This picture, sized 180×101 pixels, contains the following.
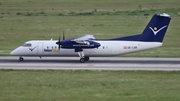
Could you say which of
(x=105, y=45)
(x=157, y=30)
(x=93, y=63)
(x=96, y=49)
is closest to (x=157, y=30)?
(x=157, y=30)

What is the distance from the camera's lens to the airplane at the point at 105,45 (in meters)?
44.6

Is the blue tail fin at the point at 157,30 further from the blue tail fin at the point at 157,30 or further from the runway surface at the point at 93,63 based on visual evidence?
the runway surface at the point at 93,63

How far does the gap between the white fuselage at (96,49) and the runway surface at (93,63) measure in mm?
884

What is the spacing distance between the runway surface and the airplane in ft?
3.11

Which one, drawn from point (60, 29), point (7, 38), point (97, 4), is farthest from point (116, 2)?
point (7, 38)

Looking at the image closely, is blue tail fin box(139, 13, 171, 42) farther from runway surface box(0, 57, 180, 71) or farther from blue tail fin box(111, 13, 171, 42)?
runway surface box(0, 57, 180, 71)

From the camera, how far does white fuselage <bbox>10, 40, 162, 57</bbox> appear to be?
44594 millimetres

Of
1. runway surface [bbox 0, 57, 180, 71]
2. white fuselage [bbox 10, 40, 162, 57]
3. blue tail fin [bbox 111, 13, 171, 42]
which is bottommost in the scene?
runway surface [bbox 0, 57, 180, 71]

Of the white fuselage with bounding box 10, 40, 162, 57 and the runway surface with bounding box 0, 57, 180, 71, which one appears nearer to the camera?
the runway surface with bounding box 0, 57, 180, 71

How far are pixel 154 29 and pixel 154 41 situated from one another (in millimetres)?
1222

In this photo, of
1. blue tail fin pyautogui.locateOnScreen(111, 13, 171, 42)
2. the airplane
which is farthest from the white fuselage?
blue tail fin pyautogui.locateOnScreen(111, 13, 171, 42)

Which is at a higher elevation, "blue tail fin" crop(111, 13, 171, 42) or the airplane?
"blue tail fin" crop(111, 13, 171, 42)

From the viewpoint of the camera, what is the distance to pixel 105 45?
44.8m

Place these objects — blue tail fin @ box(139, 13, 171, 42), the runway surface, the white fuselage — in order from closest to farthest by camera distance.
→ the runway surface, blue tail fin @ box(139, 13, 171, 42), the white fuselage
